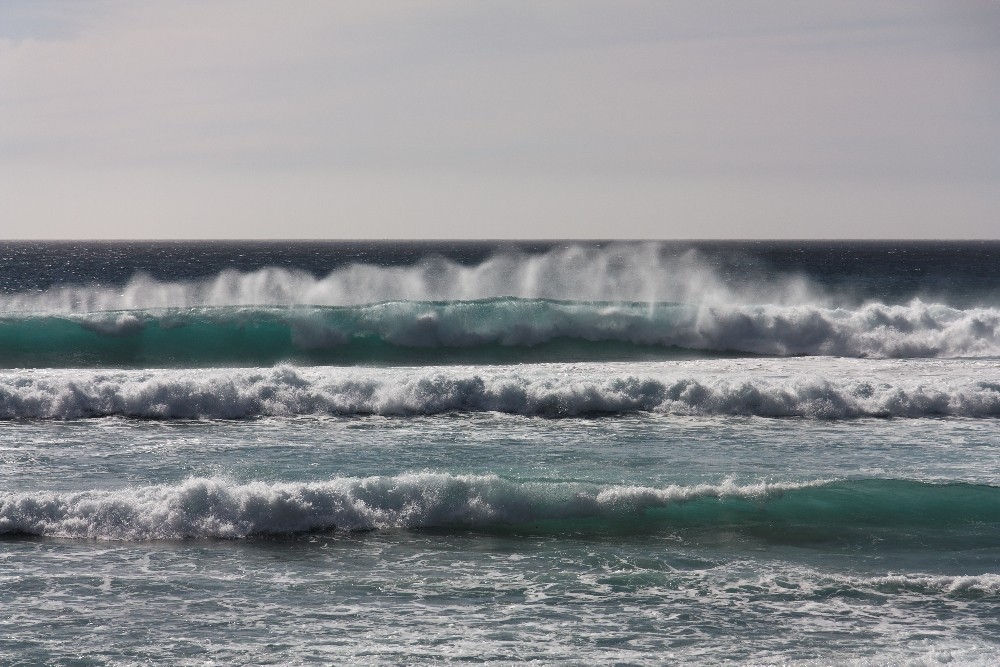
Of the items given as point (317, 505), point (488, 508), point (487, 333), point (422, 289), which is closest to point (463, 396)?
point (488, 508)

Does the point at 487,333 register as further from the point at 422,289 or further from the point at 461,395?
the point at 422,289

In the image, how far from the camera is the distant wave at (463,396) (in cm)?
1769

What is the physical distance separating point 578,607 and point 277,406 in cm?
1040

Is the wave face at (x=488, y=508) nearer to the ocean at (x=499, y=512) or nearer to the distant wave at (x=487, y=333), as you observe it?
the ocean at (x=499, y=512)

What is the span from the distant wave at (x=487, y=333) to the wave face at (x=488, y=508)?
47.5 feet

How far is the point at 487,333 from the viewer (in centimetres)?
2778

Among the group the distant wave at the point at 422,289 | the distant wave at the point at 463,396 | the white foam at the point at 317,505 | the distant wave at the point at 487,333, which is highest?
the distant wave at the point at 422,289

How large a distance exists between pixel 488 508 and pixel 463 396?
23.8ft

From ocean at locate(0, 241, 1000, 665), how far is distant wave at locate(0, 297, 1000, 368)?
0.72 metres

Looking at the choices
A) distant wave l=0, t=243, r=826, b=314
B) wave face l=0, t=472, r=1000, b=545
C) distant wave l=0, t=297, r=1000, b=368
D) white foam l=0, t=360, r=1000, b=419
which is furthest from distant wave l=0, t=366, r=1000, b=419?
distant wave l=0, t=243, r=826, b=314

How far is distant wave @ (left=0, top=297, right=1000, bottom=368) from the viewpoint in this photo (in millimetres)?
26391

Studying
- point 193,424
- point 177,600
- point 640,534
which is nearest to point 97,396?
point 193,424

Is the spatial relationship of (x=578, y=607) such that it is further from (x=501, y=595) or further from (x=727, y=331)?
(x=727, y=331)

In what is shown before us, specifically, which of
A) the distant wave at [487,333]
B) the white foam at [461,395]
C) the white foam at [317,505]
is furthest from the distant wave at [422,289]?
the white foam at [317,505]
